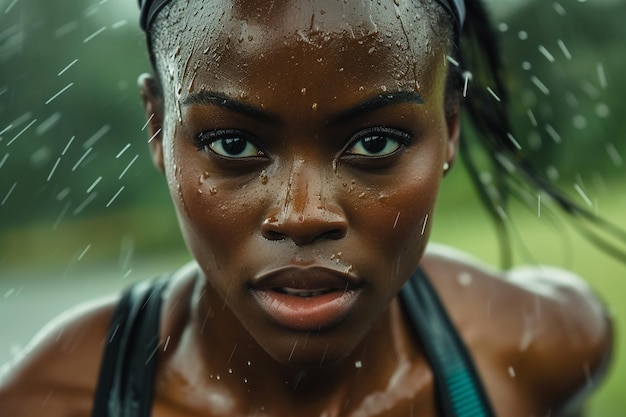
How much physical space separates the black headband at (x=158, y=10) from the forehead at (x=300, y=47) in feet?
0.47

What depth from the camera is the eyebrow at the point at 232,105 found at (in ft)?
4.66

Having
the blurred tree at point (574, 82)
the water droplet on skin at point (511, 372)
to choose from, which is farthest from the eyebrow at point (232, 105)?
the blurred tree at point (574, 82)

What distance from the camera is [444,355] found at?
78.5 inches

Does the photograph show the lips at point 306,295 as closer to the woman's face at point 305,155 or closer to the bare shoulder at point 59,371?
the woman's face at point 305,155

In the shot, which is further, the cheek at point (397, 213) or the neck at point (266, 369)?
the neck at point (266, 369)

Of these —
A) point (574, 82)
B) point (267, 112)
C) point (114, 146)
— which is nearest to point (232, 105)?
point (267, 112)

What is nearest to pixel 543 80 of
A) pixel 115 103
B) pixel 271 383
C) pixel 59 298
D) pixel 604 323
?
pixel 115 103

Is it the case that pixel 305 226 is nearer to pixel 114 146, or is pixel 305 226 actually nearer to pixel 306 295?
pixel 306 295

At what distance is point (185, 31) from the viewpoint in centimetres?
152

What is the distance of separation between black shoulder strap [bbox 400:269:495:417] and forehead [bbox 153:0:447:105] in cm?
70

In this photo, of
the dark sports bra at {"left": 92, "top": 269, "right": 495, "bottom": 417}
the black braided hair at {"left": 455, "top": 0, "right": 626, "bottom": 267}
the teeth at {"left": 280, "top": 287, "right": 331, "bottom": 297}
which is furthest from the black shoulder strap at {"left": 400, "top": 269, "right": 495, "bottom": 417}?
the teeth at {"left": 280, "top": 287, "right": 331, "bottom": 297}

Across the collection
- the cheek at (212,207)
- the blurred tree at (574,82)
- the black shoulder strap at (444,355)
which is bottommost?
the blurred tree at (574,82)

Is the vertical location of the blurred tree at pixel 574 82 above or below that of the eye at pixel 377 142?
below

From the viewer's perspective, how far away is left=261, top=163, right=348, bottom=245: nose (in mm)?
1385
